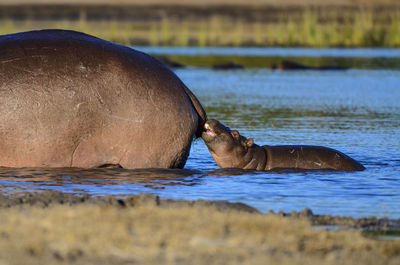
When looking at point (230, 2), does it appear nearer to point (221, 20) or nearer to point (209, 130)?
point (221, 20)

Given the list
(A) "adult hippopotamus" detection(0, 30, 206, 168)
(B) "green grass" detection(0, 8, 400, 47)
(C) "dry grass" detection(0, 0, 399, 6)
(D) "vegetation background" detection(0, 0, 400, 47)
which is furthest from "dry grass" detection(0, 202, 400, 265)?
(C) "dry grass" detection(0, 0, 399, 6)

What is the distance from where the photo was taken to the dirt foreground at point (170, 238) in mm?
5172

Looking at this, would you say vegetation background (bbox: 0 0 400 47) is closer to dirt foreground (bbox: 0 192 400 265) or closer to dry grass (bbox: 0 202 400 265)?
dirt foreground (bbox: 0 192 400 265)

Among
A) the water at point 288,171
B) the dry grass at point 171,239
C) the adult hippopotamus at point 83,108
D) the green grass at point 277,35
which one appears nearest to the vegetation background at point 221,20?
the green grass at point 277,35

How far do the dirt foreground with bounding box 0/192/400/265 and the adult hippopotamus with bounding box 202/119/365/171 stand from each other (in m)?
2.59

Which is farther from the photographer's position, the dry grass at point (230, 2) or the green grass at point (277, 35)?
the dry grass at point (230, 2)

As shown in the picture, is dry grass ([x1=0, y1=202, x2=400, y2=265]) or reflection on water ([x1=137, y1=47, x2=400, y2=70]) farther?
reflection on water ([x1=137, y1=47, x2=400, y2=70])

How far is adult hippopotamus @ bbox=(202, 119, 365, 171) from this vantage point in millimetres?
9273

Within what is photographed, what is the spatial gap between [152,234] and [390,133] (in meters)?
7.26

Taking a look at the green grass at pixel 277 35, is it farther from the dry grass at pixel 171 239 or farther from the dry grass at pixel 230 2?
the dry grass at pixel 171 239

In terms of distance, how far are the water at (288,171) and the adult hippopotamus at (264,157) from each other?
0.65 feet

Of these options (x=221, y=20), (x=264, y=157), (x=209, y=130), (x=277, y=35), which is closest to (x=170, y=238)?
(x=209, y=130)

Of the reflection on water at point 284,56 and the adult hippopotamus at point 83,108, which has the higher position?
the reflection on water at point 284,56

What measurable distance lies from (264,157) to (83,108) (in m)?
2.23
